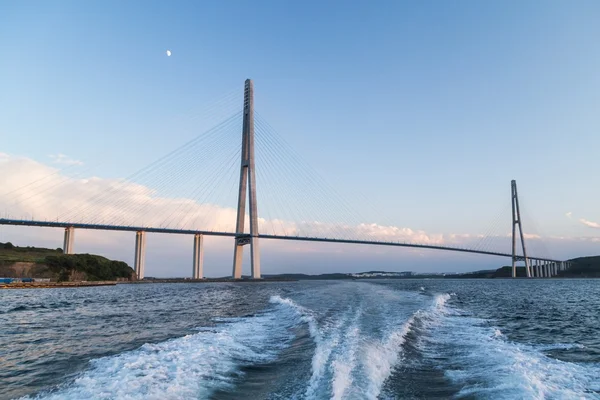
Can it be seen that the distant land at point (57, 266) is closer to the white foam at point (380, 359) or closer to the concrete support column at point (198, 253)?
the concrete support column at point (198, 253)

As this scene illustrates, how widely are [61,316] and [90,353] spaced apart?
871 centimetres

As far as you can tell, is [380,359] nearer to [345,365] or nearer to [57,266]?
[345,365]

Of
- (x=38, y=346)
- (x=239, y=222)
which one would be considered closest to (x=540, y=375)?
(x=38, y=346)

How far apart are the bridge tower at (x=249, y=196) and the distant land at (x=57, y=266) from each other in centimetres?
2034

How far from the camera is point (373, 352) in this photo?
7.84 metres

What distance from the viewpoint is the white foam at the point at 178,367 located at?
563 cm

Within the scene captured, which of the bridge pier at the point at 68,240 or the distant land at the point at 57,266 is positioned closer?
the distant land at the point at 57,266

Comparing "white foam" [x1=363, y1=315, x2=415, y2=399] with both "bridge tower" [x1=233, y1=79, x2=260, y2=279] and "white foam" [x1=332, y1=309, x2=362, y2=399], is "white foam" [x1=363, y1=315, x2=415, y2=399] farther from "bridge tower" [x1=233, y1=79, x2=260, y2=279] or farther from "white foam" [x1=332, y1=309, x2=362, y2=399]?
"bridge tower" [x1=233, y1=79, x2=260, y2=279]

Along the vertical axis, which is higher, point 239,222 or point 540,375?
point 239,222

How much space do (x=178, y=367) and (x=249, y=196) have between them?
4470cm

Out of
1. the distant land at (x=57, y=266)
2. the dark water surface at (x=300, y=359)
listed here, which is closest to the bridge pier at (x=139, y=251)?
the distant land at (x=57, y=266)

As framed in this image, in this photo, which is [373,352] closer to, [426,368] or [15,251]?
[426,368]

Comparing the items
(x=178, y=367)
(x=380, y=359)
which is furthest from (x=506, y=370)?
(x=178, y=367)

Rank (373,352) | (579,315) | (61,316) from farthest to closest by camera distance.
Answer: (579,315), (61,316), (373,352)
